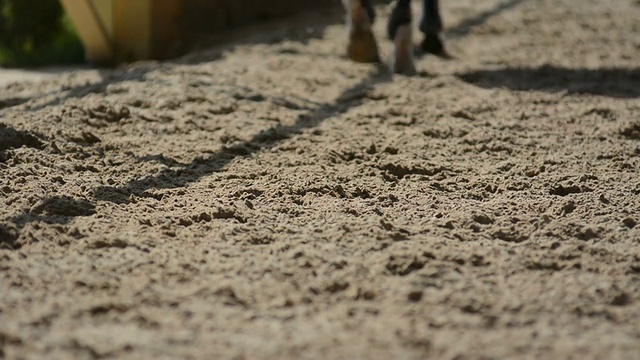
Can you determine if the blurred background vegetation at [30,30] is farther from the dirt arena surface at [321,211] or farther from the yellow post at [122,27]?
the dirt arena surface at [321,211]

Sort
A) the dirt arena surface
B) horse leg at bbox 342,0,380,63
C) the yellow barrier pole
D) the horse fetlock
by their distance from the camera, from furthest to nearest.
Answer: the yellow barrier pole
horse leg at bbox 342,0,380,63
the horse fetlock
the dirt arena surface

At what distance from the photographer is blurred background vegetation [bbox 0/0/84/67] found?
757 centimetres

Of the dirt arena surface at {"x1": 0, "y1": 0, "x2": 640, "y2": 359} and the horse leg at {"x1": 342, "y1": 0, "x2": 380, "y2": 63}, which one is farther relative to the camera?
the horse leg at {"x1": 342, "y1": 0, "x2": 380, "y2": 63}

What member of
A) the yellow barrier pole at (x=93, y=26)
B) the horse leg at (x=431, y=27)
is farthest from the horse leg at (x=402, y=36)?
the yellow barrier pole at (x=93, y=26)

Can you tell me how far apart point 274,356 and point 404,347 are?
0.92 ft

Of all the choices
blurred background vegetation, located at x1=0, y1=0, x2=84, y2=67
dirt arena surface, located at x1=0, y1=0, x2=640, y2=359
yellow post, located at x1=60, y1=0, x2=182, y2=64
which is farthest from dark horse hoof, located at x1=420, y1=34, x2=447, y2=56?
blurred background vegetation, located at x1=0, y1=0, x2=84, y2=67

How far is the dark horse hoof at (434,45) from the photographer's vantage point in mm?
6102

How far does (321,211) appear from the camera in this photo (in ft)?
10.4

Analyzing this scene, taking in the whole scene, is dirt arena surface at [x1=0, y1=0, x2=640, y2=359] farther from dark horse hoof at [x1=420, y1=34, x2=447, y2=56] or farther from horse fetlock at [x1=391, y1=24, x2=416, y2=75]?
dark horse hoof at [x1=420, y1=34, x2=447, y2=56]

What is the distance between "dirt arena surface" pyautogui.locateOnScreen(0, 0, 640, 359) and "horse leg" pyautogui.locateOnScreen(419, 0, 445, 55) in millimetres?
363

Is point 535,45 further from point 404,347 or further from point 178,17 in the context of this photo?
point 404,347

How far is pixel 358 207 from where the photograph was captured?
10.5 ft

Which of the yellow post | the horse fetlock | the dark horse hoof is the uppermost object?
the yellow post

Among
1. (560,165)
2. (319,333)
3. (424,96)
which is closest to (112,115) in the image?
(424,96)
